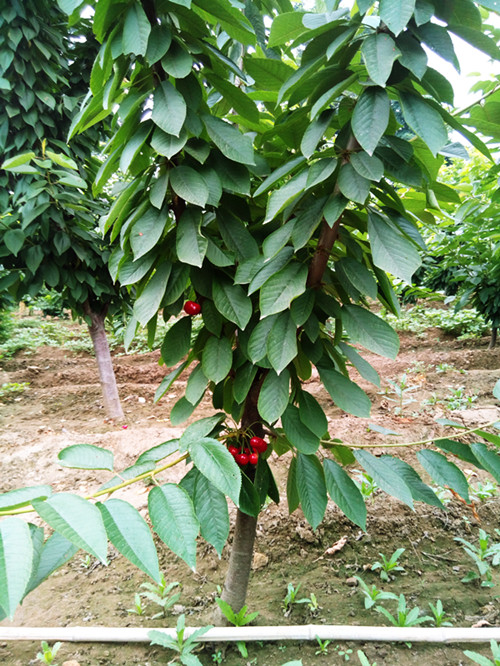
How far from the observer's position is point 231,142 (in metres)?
0.84

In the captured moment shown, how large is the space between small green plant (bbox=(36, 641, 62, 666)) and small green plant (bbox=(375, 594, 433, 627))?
111 centimetres

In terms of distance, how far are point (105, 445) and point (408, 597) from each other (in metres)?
2.03

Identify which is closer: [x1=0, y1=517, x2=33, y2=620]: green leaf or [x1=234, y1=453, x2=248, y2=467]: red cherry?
[x1=0, y1=517, x2=33, y2=620]: green leaf

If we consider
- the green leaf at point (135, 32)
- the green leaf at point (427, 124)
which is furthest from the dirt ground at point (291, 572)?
the green leaf at point (135, 32)

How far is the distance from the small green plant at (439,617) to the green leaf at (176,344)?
4.31ft

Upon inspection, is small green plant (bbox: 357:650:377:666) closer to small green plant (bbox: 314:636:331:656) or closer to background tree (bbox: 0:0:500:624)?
small green plant (bbox: 314:636:331:656)

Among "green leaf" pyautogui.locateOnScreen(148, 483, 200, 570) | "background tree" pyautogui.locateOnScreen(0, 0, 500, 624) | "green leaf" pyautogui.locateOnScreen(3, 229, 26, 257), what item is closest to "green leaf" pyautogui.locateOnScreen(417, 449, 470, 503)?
"background tree" pyautogui.locateOnScreen(0, 0, 500, 624)

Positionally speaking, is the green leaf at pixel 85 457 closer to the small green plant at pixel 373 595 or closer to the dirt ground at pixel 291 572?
the dirt ground at pixel 291 572

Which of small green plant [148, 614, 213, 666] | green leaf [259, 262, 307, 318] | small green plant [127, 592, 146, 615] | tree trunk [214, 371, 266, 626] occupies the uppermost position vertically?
green leaf [259, 262, 307, 318]

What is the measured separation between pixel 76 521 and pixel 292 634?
4.01 ft

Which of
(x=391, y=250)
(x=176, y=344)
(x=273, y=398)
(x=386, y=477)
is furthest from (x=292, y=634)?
(x=391, y=250)

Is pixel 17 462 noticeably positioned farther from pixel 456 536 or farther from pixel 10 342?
pixel 10 342

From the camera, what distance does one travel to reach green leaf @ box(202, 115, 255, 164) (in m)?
0.83

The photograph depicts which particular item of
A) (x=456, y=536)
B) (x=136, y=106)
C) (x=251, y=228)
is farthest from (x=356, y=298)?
(x=456, y=536)
